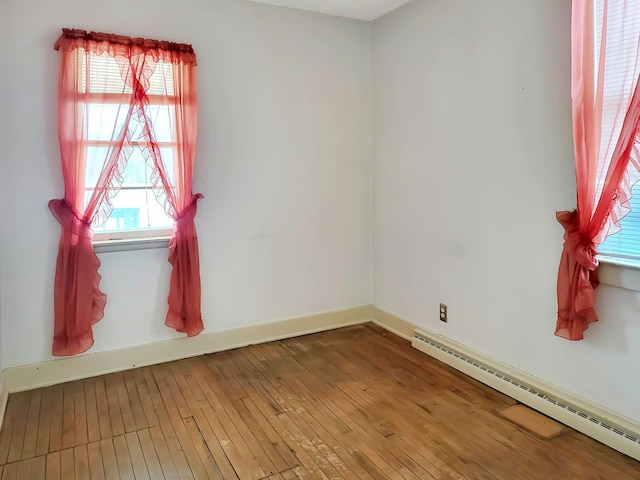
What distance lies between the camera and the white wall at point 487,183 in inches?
93.7

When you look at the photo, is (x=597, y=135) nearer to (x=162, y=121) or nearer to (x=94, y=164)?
(x=162, y=121)

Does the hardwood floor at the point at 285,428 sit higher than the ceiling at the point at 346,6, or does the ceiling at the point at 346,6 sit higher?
the ceiling at the point at 346,6

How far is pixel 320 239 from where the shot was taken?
377 cm

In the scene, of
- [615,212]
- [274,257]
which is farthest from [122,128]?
[615,212]

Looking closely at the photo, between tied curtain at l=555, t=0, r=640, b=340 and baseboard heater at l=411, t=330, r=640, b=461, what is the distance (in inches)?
15.6

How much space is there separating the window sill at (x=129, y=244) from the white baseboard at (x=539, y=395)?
1.89 m

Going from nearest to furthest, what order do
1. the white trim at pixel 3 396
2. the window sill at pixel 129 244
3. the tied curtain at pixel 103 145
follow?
the white trim at pixel 3 396, the tied curtain at pixel 103 145, the window sill at pixel 129 244

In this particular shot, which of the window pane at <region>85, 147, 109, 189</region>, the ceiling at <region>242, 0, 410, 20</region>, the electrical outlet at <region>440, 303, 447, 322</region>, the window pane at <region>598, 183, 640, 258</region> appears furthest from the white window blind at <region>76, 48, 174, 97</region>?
the window pane at <region>598, 183, 640, 258</region>

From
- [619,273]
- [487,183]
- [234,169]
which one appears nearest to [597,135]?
[619,273]

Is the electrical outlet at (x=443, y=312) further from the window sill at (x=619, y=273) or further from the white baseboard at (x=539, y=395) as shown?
the window sill at (x=619, y=273)

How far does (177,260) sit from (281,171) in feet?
3.29

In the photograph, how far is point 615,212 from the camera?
6.91ft

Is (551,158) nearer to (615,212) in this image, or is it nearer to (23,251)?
(615,212)

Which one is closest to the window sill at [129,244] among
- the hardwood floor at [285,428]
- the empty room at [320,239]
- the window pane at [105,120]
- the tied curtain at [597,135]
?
the empty room at [320,239]
